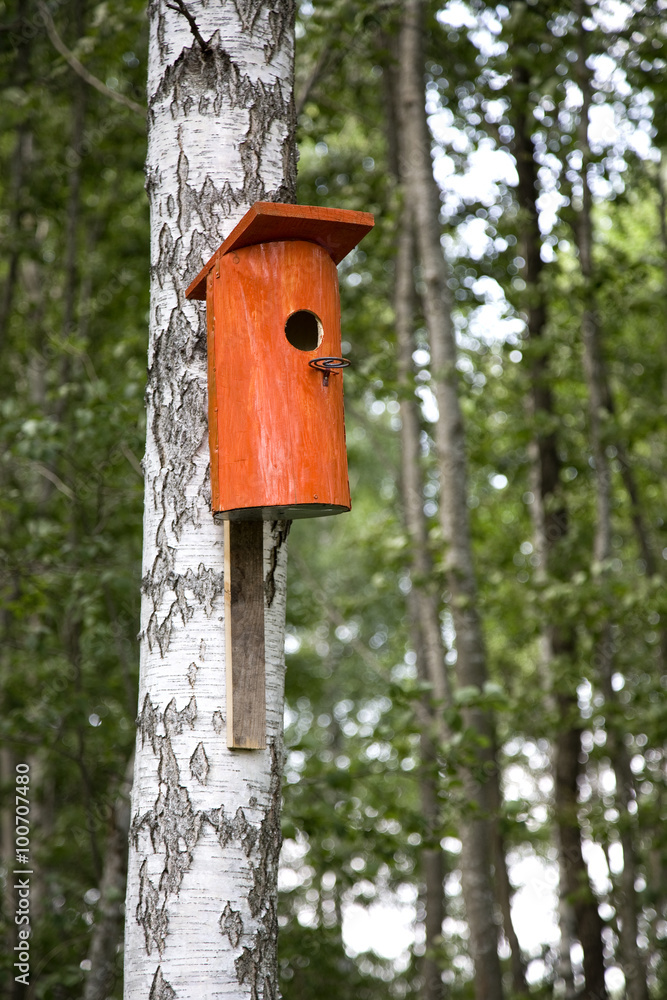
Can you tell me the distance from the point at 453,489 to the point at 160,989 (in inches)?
123

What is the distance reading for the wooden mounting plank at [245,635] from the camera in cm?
188

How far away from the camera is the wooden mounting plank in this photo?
6.17 feet

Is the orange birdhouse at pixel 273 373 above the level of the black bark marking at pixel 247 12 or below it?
below

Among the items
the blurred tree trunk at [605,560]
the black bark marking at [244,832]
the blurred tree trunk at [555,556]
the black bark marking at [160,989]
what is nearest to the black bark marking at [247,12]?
the black bark marking at [244,832]

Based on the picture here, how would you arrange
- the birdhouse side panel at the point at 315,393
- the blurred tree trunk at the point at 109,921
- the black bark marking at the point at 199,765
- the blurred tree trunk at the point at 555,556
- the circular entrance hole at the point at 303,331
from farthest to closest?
1. the blurred tree trunk at the point at 555,556
2. the blurred tree trunk at the point at 109,921
3. the circular entrance hole at the point at 303,331
4. the birdhouse side panel at the point at 315,393
5. the black bark marking at the point at 199,765

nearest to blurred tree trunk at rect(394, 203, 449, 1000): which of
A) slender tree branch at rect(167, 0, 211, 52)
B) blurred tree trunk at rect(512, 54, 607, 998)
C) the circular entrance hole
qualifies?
blurred tree trunk at rect(512, 54, 607, 998)

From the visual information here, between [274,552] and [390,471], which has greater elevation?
[390,471]

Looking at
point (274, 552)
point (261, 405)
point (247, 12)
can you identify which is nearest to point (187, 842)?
point (274, 552)

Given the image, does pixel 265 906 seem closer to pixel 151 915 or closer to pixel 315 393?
pixel 151 915

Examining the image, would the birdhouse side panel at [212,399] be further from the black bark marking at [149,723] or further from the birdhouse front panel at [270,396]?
the black bark marking at [149,723]

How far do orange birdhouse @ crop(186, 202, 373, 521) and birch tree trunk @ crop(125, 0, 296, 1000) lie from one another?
0.34 feet

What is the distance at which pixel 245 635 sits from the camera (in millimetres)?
1933

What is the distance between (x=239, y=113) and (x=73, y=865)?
225 inches

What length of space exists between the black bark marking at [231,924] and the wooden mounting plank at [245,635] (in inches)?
11.9
